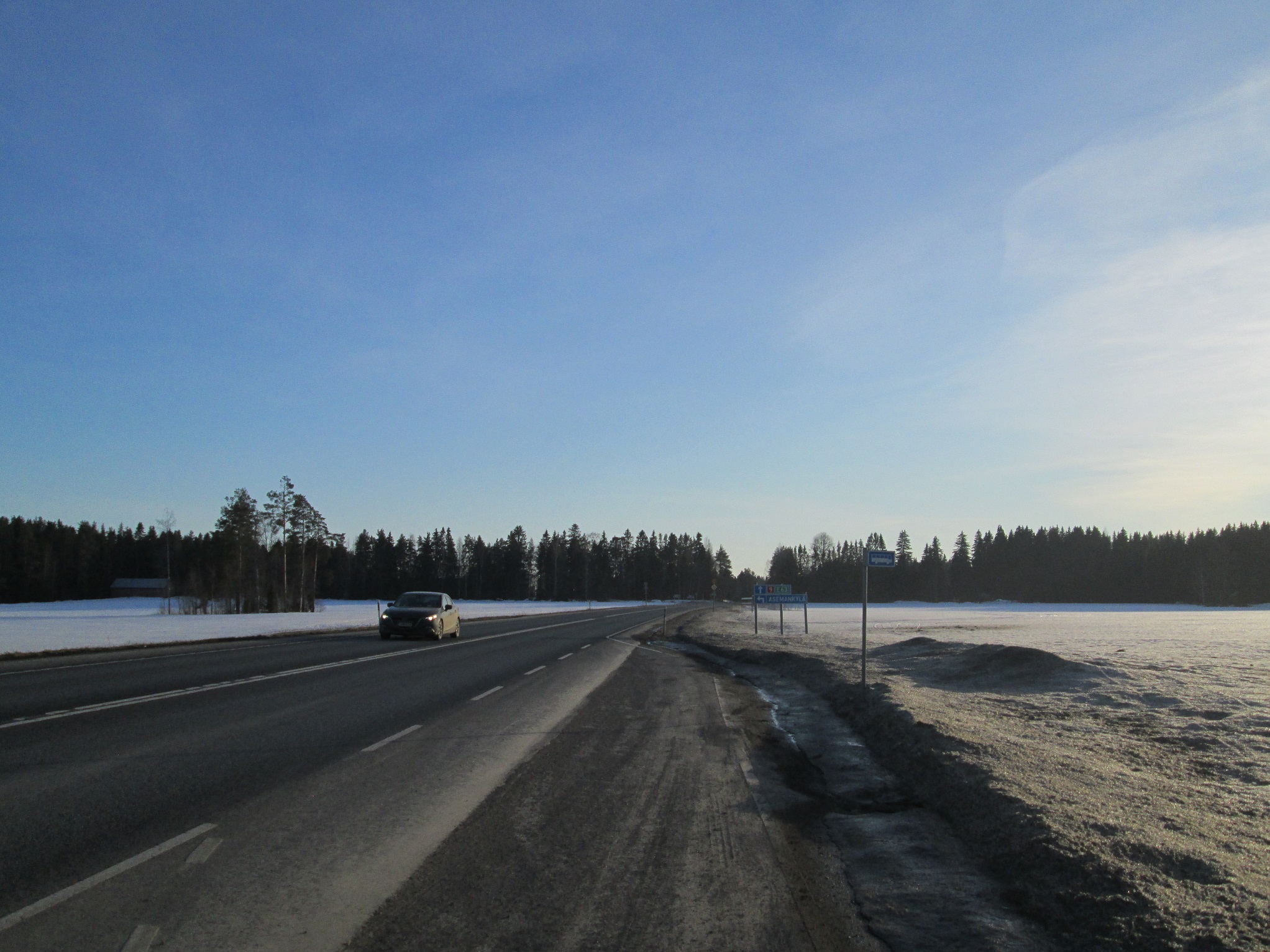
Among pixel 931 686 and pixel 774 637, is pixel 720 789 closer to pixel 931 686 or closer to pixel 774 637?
pixel 931 686

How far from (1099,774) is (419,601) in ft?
88.2

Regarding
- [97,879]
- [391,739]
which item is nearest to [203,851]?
[97,879]

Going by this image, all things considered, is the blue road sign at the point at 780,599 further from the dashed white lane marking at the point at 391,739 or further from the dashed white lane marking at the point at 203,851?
the dashed white lane marking at the point at 203,851

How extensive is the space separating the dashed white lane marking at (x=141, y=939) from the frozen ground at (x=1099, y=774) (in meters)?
4.62

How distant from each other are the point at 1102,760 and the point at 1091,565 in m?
156

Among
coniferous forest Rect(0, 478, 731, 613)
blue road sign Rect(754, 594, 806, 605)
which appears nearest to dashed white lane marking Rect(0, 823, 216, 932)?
blue road sign Rect(754, 594, 806, 605)

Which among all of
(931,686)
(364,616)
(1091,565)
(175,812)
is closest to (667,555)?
(1091,565)

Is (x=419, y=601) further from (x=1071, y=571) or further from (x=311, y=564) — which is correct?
(x=1071, y=571)

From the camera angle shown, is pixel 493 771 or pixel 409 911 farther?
pixel 493 771

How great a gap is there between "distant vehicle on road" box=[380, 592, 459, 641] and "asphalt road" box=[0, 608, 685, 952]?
42.5ft

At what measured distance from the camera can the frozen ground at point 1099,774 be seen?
177 inches

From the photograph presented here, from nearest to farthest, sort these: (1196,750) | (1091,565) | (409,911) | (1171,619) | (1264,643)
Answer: (409,911), (1196,750), (1264,643), (1171,619), (1091,565)

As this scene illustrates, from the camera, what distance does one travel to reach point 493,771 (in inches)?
319

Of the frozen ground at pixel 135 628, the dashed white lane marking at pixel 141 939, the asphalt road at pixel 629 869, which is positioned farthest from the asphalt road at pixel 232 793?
the frozen ground at pixel 135 628
